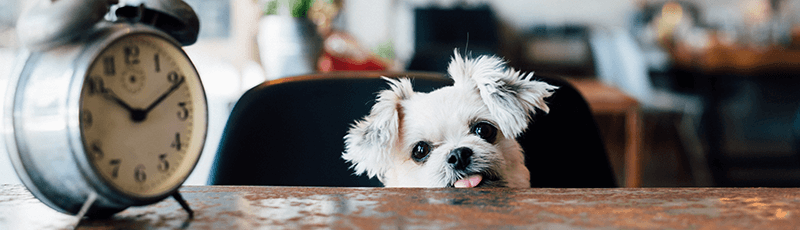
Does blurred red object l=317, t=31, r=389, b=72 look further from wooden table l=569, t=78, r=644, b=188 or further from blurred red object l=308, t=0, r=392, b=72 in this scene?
wooden table l=569, t=78, r=644, b=188

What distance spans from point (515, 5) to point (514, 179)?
3532mm

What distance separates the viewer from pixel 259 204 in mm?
378

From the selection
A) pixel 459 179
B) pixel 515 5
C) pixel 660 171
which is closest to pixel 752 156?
pixel 660 171

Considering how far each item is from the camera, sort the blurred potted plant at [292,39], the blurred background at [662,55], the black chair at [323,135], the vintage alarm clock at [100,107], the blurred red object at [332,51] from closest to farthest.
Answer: the vintage alarm clock at [100,107]
the black chair at [323,135]
the blurred potted plant at [292,39]
the blurred red object at [332,51]
the blurred background at [662,55]

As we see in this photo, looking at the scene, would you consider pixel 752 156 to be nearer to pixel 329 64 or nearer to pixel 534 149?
pixel 329 64

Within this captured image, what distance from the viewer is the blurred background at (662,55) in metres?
3.21

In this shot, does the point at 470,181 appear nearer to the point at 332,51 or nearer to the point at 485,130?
the point at 485,130

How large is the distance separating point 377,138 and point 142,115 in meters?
0.32

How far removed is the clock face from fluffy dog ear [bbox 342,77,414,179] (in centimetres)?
27

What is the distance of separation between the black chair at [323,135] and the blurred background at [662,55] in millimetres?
1837

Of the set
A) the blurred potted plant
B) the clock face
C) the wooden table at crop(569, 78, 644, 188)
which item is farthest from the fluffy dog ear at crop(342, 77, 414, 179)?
the wooden table at crop(569, 78, 644, 188)

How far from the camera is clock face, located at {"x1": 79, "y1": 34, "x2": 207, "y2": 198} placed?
0.31m

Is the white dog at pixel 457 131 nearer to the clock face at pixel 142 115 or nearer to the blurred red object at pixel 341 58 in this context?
the clock face at pixel 142 115

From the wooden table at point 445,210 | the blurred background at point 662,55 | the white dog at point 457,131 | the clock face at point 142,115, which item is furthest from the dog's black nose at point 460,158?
the blurred background at point 662,55
